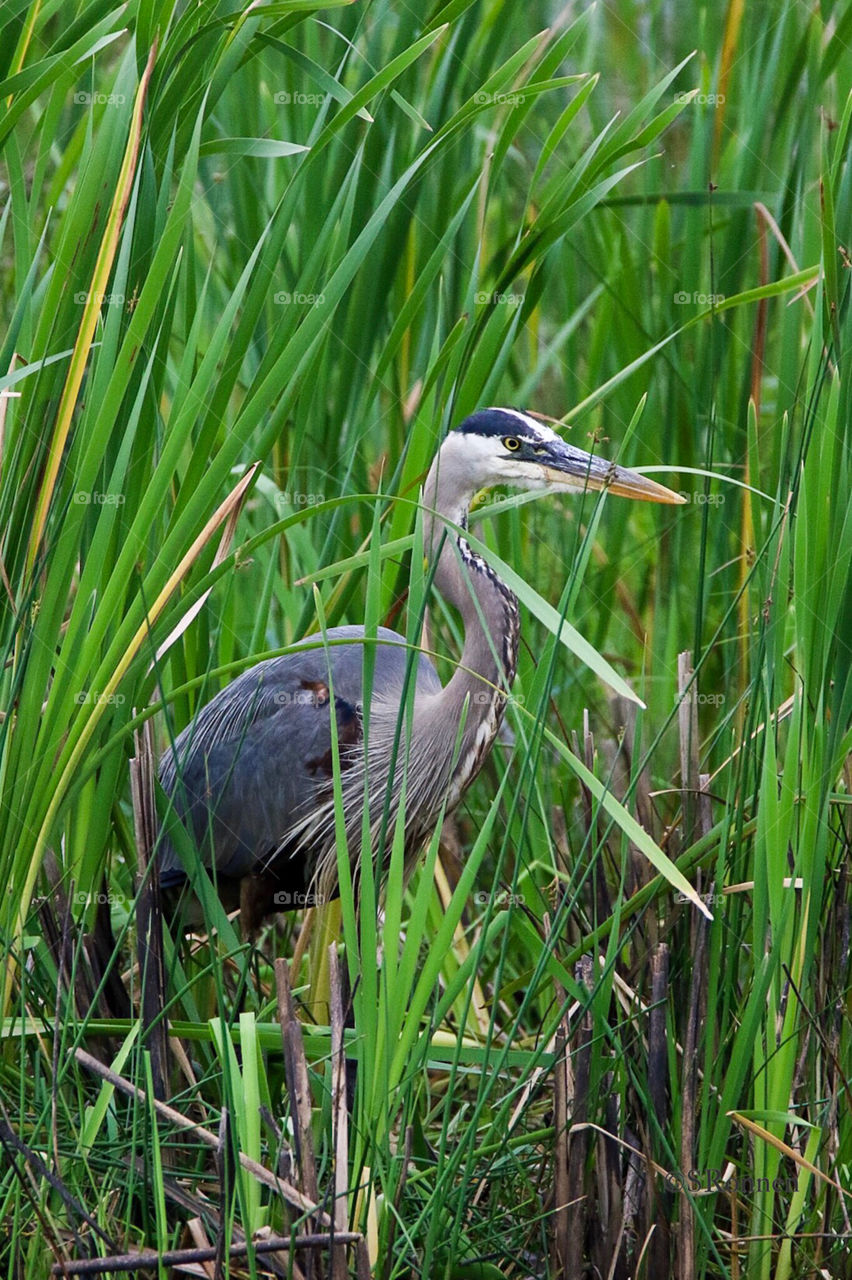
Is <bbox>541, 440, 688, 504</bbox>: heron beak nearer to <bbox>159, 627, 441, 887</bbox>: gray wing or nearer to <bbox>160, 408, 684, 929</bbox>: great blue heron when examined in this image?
<bbox>160, 408, 684, 929</bbox>: great blue heron

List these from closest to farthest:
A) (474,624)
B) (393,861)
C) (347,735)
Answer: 1. (393,861)
2. (474,624)
3. (347,735)

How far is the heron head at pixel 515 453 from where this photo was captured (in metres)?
2.18

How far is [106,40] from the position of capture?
1555 mm

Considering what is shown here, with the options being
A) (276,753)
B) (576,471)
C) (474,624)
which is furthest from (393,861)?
(276,753)

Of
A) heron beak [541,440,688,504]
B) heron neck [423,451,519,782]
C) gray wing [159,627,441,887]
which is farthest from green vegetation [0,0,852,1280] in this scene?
gray wing [159,627,441,887]

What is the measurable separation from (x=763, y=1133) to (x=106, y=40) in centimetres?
139

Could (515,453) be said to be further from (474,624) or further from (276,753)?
(276,753)

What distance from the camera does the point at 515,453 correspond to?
2.20 meters

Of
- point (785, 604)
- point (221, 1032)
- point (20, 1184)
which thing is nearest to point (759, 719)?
point (785, 604)

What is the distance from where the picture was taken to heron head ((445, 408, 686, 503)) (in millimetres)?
2178

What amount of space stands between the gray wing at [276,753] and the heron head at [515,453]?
40 centimetres

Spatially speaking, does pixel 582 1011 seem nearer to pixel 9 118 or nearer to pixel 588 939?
pixel 588 939

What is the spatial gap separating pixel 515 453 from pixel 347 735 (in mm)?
599

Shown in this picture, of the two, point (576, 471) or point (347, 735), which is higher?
point (576, 471)
